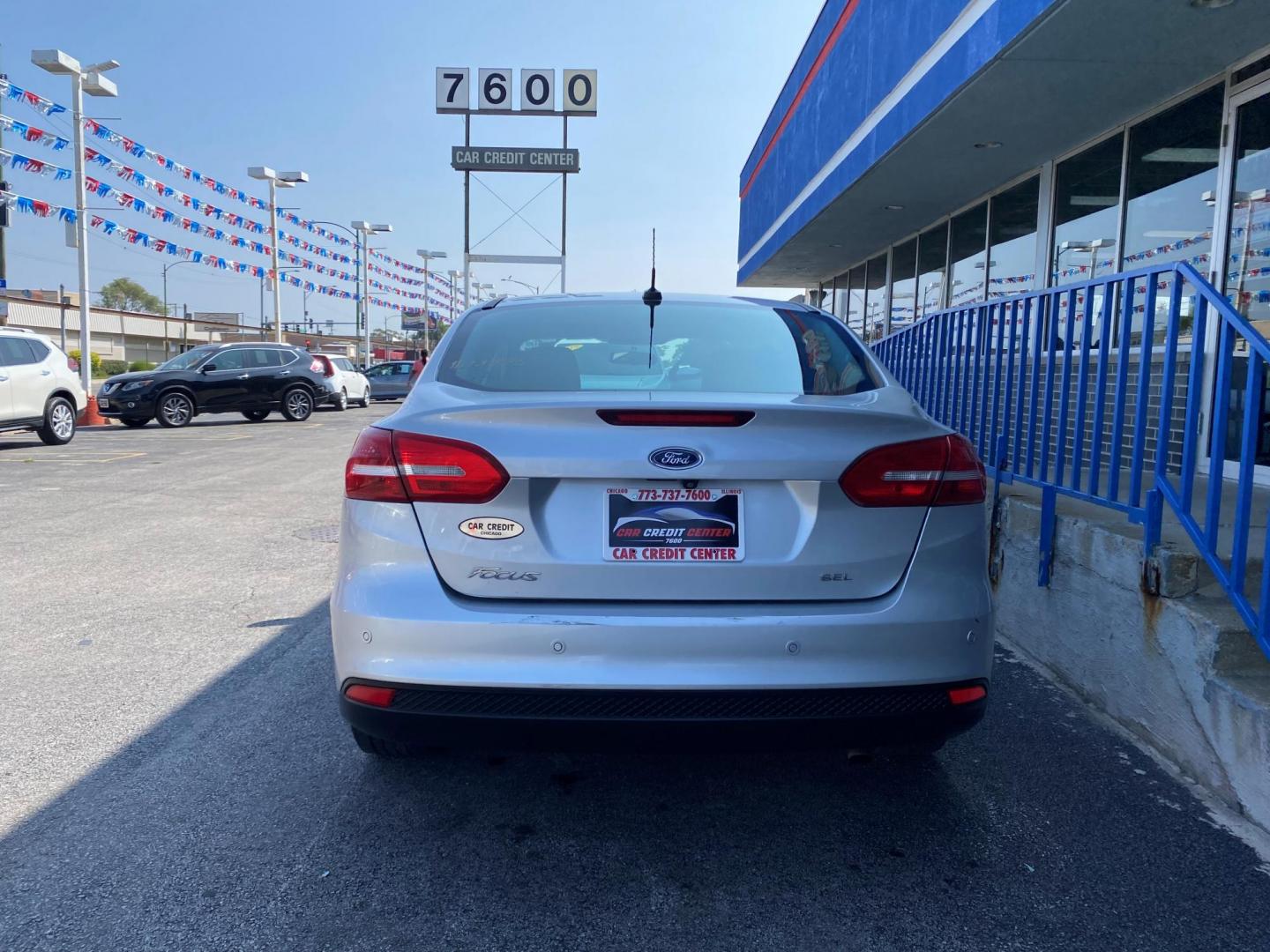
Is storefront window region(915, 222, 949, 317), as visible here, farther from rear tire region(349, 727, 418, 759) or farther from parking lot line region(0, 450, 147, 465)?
rear tire region(349, 727, 418, 759)

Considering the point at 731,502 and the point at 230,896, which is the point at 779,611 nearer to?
the point at 731,502

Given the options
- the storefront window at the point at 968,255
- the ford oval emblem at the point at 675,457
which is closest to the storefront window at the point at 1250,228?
the storefront window at the point at 968,255

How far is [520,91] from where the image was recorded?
33781mm

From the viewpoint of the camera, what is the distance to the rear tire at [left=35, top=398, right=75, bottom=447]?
46.3 feet

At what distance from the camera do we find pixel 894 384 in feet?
10.1

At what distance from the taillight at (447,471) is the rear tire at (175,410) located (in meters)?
18.3

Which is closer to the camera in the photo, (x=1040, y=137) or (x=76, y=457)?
(x=1040, y=137)

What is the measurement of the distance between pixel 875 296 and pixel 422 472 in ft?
52.9

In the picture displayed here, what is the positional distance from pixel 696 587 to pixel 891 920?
0.94 meters

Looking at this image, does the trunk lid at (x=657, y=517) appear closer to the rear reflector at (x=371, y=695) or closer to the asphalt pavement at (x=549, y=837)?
the rear reflector at (x=371, y=695)

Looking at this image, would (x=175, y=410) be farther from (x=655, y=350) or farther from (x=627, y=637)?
(x=627, y=637)

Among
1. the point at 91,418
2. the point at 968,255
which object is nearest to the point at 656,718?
the point at 968,255

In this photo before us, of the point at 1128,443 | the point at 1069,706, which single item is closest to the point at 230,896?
the point at 1069,706

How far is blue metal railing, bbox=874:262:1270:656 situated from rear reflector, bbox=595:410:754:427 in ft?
4.52
